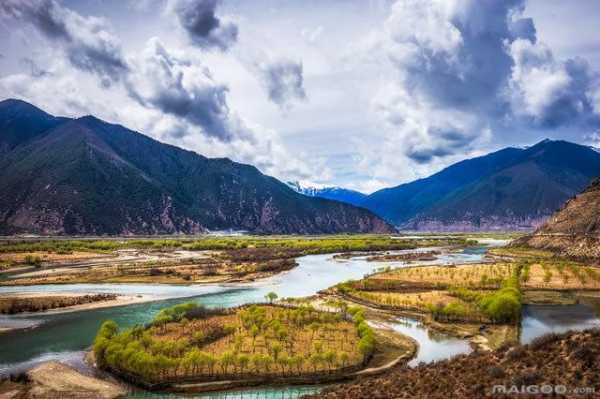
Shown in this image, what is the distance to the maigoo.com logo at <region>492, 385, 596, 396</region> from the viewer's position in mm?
26219

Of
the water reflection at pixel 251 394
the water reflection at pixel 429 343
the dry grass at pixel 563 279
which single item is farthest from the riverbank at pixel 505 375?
the dry grass at pixel 563 279

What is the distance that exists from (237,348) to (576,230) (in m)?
144

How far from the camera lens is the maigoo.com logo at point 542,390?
1032 inches

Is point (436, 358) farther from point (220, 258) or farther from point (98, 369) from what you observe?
point (220, 258)

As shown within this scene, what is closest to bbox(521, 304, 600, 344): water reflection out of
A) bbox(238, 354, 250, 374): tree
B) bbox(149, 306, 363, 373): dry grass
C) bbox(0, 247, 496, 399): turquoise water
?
bbox(0, 247, 496, 399): turquoise water

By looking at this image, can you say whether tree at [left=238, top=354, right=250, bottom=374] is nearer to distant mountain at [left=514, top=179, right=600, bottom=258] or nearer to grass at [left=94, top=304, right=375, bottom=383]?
grass at [left=94, top=304, right=375, bottom=383]

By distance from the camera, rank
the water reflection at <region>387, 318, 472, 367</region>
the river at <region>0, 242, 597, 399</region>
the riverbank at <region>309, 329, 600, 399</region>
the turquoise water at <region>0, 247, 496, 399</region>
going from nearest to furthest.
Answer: the riverbank at <region>309, 329, 600, 399</region>, the turquoise water at <region>0, 247, 496, 399</region>, the river at <region>0, 242, 597, 399</region>, the water reflection at <region>387, 318, 472, 367</region>

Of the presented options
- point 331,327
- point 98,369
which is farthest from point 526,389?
point 98,369

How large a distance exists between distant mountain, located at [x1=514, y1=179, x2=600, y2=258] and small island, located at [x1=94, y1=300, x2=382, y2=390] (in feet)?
359

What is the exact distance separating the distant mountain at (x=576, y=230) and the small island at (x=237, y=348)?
10954 centimetres

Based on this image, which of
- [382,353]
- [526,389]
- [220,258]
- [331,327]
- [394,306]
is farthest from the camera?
[220,258]

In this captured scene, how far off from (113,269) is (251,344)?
8432 centimetres

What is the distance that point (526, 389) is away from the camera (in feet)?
90.3

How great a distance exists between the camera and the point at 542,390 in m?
27.0
